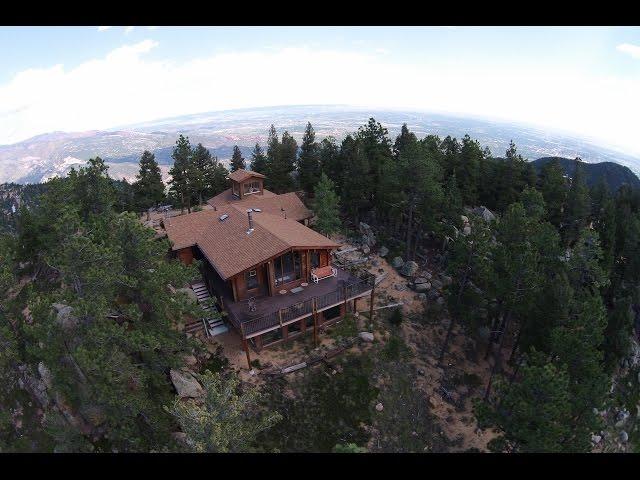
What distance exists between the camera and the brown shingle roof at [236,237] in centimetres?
2384

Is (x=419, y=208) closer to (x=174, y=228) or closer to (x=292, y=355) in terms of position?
(x=292, y=355)

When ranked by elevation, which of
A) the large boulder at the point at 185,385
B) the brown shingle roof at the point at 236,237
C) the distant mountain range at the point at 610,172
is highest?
the brown shingle roof at the point at 236,237

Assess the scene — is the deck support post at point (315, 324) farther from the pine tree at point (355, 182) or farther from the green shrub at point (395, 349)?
the pine tree at point (355, 182)

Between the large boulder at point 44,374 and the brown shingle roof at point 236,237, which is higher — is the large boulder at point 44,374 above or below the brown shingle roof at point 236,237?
below

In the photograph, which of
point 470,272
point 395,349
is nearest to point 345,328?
point 395,349

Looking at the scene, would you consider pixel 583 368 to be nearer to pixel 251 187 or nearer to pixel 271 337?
pixel 271 337

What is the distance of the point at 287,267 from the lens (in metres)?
25.2

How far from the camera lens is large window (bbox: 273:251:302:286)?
2473 centimetres

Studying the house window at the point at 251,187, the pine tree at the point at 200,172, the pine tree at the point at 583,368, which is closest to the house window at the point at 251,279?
the pine tree at the point at 583,368

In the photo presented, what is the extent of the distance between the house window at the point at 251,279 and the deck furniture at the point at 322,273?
13.0 ft

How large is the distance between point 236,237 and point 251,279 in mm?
3897

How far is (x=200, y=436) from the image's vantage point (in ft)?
39.3
